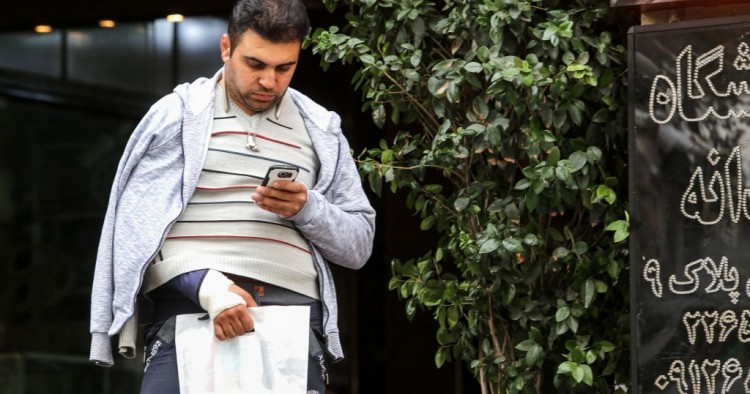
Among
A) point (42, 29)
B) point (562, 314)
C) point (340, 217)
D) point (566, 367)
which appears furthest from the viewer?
point (42, 29)

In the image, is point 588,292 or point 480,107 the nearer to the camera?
point 588,292

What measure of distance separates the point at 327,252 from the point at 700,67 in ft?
4.73

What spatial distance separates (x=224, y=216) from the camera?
3359 millimetres

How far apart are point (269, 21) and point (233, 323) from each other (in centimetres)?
72

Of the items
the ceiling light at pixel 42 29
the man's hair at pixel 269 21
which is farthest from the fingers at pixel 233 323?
the ceiling light at pixel 42 29

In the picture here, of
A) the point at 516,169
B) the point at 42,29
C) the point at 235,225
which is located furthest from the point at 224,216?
the point at 42,29

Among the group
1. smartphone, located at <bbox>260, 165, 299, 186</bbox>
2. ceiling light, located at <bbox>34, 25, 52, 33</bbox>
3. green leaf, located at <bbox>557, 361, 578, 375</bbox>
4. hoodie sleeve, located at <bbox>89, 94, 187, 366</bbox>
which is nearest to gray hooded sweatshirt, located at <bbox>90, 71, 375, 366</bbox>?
hoodie sleeve, located at <bbox>89, 94, 187, 366</bbox>

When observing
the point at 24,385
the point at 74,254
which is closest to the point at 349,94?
the point at 74,254

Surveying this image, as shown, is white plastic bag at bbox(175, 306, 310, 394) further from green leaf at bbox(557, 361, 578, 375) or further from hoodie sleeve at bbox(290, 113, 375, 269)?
green leaf at bbox(557, 361, 578, 375)

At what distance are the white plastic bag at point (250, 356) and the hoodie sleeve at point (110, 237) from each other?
0.69ft

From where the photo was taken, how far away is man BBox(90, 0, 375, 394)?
3.33m

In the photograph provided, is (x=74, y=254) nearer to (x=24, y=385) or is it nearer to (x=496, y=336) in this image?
(x=24, y=385)

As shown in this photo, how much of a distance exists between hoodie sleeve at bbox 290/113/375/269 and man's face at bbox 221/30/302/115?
0.25 meters

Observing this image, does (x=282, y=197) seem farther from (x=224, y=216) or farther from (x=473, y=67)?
(x=473, y=67)
